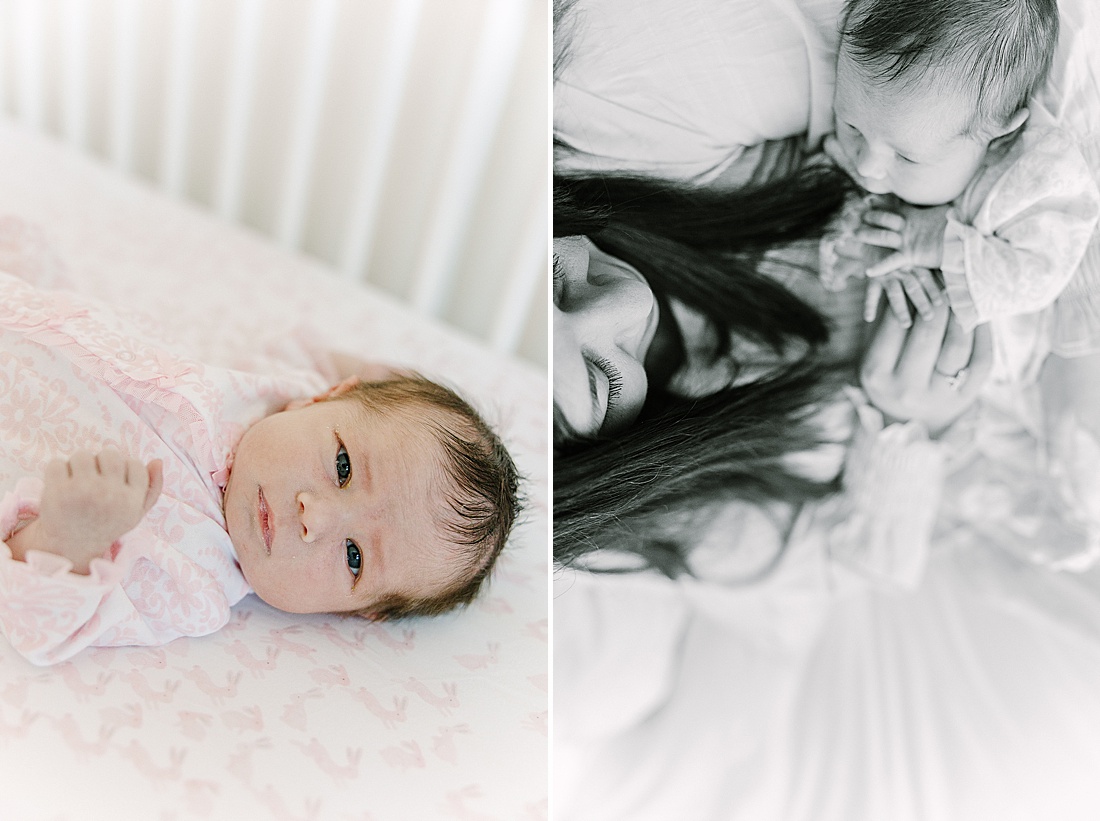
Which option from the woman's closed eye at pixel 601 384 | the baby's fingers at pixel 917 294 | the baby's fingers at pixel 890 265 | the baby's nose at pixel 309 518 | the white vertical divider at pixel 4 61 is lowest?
the white vertical divider at pixel 4 61

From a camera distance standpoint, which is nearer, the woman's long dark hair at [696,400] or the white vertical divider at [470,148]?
the woman's long dark hair at [696,400]

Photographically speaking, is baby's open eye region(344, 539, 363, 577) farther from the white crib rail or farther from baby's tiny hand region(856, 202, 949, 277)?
the white crib rail

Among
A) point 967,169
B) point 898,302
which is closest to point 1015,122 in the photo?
point 967,169

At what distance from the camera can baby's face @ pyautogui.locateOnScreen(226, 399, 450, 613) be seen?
63cm

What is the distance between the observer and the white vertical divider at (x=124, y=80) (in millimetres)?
1333

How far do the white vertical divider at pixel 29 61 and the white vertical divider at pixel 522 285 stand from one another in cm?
86

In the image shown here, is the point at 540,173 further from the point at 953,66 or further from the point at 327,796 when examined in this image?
the point at 327,796

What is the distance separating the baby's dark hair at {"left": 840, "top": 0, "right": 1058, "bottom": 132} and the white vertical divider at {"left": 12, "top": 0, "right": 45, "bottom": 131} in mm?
1356

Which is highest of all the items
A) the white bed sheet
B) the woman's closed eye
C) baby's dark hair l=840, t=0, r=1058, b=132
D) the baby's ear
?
baby's dark hair l=840, t=0, r=1058, b=132

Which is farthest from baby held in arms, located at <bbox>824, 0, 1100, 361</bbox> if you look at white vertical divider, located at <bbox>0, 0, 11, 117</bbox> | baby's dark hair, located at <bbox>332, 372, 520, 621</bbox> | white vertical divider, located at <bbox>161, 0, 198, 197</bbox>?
white vertical divider, located at <bbox>0, 0, 11, 117</bbox>

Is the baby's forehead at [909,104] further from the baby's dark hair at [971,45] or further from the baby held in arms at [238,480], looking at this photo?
the baby held in arms at [238,480]

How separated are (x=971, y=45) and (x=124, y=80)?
4.17ft

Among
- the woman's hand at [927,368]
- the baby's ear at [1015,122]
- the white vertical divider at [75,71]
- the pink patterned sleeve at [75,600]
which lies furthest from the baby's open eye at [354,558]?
the white vertical divider at [75,71]

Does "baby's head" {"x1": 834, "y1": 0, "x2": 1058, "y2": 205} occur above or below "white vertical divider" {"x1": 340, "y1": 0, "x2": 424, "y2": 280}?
above
